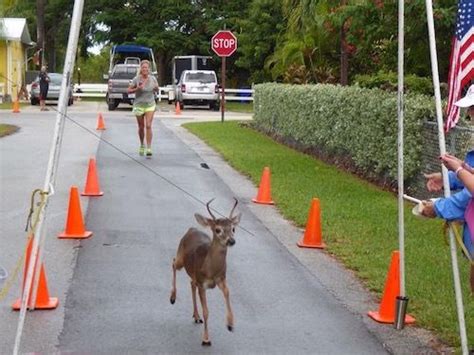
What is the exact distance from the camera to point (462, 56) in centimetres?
584

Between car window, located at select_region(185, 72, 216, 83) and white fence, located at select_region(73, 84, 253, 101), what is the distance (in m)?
4.39

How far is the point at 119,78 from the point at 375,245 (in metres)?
28.4

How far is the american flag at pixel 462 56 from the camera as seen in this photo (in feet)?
19.0

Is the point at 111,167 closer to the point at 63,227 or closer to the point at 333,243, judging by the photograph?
the point at 63,227

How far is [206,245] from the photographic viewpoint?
5.80 metres

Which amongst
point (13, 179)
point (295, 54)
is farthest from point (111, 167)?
point (295, 54)

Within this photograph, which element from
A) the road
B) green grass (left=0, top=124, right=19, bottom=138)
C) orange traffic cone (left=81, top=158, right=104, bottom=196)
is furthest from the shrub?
green grass (left=0, top=124, right=19, bottom=138)

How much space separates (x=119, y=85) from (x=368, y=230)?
27304 millimetres

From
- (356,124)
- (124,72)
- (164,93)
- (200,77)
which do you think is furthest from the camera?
(164,93)

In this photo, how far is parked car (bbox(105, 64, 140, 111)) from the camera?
3603cm

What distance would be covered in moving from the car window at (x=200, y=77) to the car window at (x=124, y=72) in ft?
10.5

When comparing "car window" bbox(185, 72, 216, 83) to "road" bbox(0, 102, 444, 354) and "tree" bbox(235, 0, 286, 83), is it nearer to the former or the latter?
"tree" bbox(235, 0, 286, 83)

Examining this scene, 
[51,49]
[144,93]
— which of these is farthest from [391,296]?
[51,49]

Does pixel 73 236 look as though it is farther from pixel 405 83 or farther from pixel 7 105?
pixel 7 105
